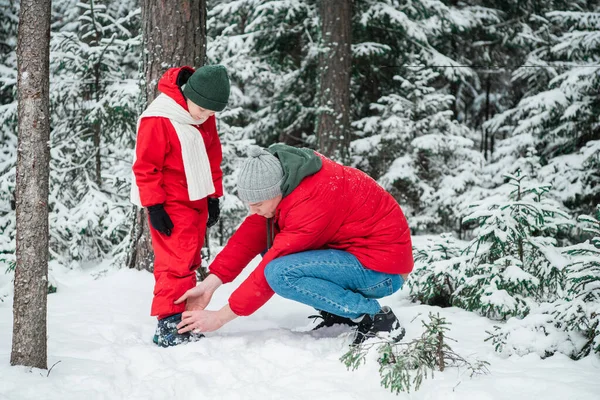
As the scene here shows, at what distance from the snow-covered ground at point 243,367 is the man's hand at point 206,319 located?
0.37 feet

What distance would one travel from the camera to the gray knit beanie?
8.09 ft

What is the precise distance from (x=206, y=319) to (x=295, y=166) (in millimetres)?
992

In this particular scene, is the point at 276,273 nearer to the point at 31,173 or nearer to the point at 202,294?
the point at 202,294

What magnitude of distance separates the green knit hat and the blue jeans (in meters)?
1.05

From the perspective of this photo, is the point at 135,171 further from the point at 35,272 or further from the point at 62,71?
the point at 62,71

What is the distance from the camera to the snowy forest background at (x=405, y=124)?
11.4 ft

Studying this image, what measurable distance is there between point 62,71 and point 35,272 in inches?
255

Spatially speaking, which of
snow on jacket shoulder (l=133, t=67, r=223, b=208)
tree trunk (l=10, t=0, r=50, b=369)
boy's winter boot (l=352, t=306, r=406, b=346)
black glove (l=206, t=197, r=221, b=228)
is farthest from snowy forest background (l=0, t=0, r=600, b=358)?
tree trunk (l=10, t=0, r=50, b=369)

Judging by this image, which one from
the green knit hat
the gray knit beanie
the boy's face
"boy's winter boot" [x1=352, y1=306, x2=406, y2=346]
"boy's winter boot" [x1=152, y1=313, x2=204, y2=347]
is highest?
the green knit hat

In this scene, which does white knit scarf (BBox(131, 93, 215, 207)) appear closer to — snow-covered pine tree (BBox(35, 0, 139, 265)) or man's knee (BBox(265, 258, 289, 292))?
man's knee (BBox(265, 258, 289, 292))

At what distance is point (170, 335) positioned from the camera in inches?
106

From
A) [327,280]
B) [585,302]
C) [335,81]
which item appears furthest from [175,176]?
[335,81]

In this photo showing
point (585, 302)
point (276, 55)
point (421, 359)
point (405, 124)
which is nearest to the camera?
point (421, 359)

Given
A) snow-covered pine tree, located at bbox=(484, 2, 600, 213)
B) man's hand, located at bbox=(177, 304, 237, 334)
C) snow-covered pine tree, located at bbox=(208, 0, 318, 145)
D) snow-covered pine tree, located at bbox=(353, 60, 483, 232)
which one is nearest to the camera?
man's hand, located at bbox=(177, 304, 237, 334)
